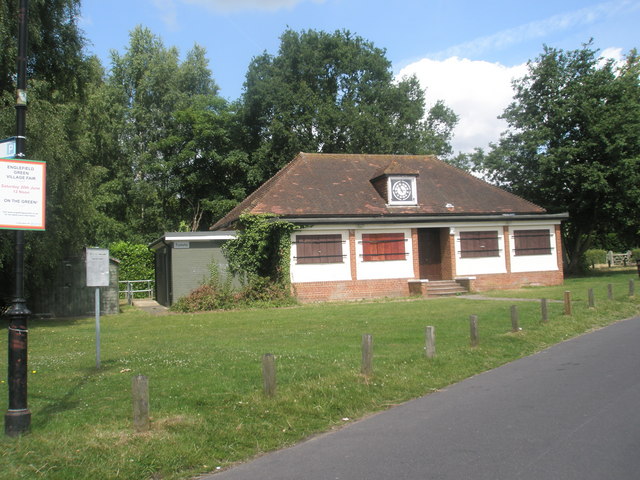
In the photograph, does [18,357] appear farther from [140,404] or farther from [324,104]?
[324,104]

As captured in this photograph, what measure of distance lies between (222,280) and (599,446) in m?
18.6

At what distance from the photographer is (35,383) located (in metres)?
8.91

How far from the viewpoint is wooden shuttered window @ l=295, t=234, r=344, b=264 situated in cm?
2408

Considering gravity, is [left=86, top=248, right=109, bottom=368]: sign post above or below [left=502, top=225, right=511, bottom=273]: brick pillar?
below

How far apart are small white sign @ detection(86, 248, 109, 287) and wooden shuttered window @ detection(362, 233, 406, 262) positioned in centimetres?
1570

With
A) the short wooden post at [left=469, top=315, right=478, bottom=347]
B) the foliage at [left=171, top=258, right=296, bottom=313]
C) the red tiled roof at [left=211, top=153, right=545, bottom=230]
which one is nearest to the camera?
the short wooden post at [left=469, top=315, right=478, bottom=347]

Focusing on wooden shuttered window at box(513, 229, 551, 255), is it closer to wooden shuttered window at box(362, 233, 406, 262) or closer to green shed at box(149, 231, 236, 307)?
wooden shuttered window at box(362, 233, 406, 262)

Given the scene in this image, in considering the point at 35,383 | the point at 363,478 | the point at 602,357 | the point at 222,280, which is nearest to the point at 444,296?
the point at 222,280

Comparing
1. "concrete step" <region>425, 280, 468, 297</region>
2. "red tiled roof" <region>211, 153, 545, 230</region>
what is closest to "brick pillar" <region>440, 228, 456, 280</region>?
"concrete step" <region>425, 280, 468, 297</region>

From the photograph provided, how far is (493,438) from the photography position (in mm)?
6062

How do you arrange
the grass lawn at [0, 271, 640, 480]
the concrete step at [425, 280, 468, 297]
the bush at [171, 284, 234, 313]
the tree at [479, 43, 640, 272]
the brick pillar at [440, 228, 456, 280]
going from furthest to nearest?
the tree at [479, 43, 640, 272] < the brick pillar at [440, 228, 456, 280] < the concrete step at [425, 280, 468, 297] < the bush at [171, 284, 234, 313] < the grass lawn at [0, 271, 640, 480]

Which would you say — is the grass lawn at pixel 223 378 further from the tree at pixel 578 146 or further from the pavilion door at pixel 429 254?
the tree at pixel 578 146

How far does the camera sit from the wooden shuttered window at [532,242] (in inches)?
1093

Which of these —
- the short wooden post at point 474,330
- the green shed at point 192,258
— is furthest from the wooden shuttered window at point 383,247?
the short wooden post at point 474,330
